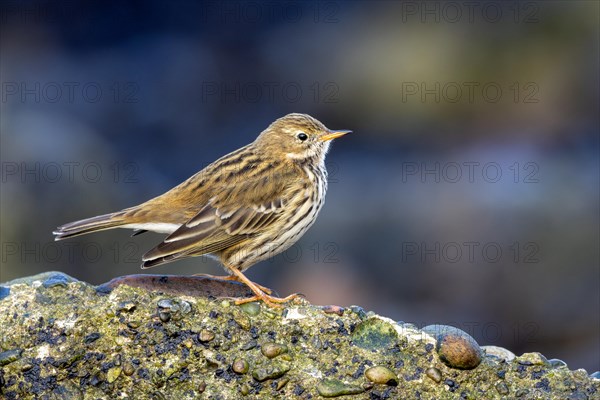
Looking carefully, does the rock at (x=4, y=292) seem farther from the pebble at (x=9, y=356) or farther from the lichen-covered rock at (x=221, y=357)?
the pebble at (x=9, y=356)

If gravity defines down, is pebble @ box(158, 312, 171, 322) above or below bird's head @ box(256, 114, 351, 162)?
below

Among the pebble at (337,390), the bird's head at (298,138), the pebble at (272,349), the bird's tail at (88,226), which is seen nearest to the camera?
the pebble at (337,390)

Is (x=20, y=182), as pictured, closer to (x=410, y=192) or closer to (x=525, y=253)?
(x=410, y=192)

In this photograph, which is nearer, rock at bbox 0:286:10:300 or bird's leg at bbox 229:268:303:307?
rock at bbox 0:286:10:300

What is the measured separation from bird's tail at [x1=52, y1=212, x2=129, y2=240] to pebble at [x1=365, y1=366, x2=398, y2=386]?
2724 millimetres

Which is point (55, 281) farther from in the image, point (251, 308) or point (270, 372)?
point (270, 372)

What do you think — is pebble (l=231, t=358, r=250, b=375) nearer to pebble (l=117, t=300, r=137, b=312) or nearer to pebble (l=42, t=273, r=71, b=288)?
pebble (l=117, t=300, r=137, b=312)

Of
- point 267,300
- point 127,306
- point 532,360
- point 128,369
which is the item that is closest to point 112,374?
point 128,369

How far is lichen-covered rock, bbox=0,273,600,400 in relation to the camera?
5.24 metres

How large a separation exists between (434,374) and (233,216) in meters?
2.50

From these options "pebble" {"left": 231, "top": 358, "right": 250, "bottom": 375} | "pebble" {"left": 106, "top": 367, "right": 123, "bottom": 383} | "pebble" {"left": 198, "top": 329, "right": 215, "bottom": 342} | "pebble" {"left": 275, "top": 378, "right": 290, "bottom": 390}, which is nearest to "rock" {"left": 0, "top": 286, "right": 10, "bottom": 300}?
"pebble" {"left": 106, "top": 367, "right": 123, "bottom": 383}

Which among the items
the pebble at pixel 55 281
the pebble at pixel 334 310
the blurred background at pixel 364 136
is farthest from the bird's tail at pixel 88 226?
the blurred background at pixel 364 136

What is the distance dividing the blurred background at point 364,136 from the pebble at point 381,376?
7283mm

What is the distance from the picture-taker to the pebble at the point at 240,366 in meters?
5.27
